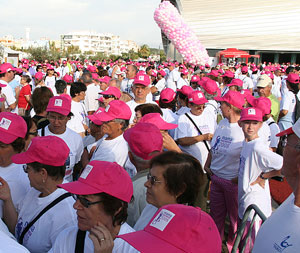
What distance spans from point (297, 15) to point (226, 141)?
52.4m

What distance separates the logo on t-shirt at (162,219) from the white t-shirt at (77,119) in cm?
340

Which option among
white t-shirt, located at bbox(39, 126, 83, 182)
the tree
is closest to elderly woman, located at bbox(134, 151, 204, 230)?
white t-shirt, located at bbox(39, 126, 83, 182)

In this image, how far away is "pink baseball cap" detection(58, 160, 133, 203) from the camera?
184cm

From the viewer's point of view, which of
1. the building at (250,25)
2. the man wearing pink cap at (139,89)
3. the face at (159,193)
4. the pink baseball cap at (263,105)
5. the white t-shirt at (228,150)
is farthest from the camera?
the building at (250,25)

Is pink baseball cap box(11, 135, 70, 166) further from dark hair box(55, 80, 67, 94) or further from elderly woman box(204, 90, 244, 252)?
dark hair box(55, 80, 67, 94)

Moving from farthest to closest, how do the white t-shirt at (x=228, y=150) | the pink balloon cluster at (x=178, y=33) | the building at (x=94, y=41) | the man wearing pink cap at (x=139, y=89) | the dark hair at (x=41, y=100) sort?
the building at (x=94, y=41) → the pink balloon cluster at (x=178, y=33) → the man wearing pink cap at (x=139, y=89) → the dark hair at (x=41, y=100) → the white t-shirt at (x=228, y=150)

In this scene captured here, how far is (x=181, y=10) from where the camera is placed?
55.4m

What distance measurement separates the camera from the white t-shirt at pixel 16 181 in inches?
104

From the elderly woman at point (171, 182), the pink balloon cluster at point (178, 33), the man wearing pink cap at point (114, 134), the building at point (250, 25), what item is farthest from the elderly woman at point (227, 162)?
the building at point (250, 25)

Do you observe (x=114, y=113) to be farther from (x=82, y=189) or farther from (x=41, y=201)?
(x=82, y=189)

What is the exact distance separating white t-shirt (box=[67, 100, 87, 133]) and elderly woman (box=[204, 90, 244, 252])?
1803mm

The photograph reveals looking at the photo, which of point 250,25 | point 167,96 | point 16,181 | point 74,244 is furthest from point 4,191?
point 250,25

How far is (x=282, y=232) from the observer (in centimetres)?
147

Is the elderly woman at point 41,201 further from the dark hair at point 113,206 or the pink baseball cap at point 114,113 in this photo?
the pink baseball cap at point 114,113
